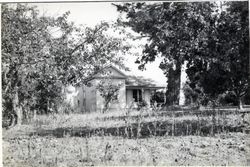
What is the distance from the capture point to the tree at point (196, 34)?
8.72 m

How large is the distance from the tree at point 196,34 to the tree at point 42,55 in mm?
1186

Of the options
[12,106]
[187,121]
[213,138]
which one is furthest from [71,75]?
[213,138]

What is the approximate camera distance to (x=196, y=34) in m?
9.27

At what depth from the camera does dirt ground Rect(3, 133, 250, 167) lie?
7254 millimetres

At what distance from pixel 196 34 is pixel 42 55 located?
4.09 meters

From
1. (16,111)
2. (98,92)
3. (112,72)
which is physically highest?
(112,72)

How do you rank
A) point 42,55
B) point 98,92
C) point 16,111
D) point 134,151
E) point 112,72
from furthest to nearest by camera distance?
point 98,92
point 112,72
point 16,111
point 42,55
point 134,151

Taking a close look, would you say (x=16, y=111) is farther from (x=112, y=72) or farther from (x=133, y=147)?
(x=133, y=147)

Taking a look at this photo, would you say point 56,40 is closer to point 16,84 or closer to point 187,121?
point 16,84

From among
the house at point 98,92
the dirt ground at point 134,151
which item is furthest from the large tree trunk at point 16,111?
the house at point 98,92

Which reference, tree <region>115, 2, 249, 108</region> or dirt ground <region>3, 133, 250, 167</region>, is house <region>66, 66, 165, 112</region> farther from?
dirt ground <region>3, 133, 250, 167</region>

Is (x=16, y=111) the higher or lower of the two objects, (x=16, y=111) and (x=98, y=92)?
the lower

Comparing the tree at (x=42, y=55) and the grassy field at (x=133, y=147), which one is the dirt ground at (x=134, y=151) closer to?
the grassy field at (x=133, y=147)

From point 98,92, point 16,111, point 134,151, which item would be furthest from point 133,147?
point 98,92
